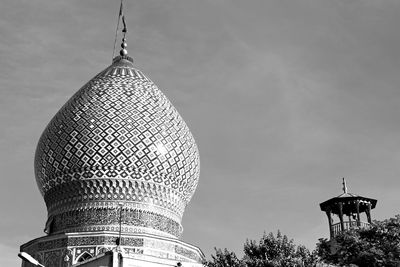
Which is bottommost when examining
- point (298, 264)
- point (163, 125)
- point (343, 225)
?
point (298, 264)

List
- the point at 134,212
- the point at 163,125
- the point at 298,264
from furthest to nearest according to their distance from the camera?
the point at 163,125 < the point at 134,212 < the point at 298,264

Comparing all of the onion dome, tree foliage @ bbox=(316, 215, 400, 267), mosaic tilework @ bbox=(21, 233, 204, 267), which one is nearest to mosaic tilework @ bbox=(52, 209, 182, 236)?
the onion dome

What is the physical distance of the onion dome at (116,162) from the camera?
1919 cm

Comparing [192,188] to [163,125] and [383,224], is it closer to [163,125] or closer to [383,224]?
[163,125]

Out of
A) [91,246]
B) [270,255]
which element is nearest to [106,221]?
[91,246]

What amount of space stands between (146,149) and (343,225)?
6.10 metres

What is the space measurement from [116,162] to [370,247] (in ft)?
27.9

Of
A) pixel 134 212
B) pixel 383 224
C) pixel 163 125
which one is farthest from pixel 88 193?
pixel 383 224

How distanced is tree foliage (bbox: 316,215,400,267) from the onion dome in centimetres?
683

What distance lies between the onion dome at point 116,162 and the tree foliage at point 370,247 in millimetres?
6834

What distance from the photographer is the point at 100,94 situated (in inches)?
816

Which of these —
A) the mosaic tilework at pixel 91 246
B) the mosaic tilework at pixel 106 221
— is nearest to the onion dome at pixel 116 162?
the mosaic tilework at pixel 106 221

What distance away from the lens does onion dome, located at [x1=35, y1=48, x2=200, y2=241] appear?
63.0ft

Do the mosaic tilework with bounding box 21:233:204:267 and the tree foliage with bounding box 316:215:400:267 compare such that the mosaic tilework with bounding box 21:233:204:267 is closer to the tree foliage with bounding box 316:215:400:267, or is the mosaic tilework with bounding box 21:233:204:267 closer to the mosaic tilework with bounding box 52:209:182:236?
the mosaic tilework with bounding box 52:209:182:236
